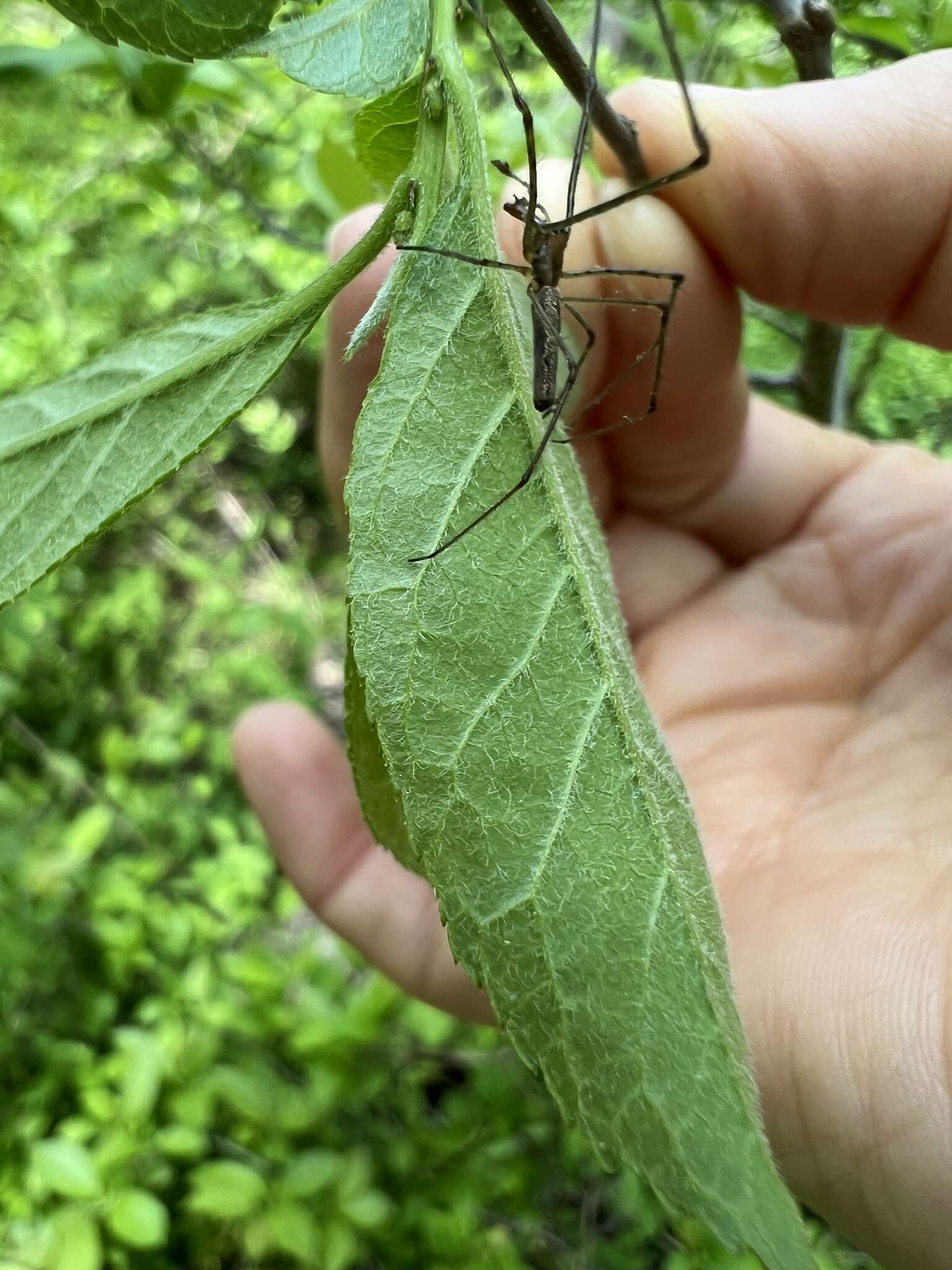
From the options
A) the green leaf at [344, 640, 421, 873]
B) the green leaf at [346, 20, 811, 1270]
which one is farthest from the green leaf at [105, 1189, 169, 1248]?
the green leaf at [346, 20, 811, 1270]

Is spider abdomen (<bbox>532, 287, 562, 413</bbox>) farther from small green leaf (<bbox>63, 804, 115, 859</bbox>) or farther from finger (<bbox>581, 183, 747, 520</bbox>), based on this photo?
small green leaf (<bbox>63, 804, 115, 859</bbox>)

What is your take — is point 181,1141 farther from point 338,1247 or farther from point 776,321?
point 776,321

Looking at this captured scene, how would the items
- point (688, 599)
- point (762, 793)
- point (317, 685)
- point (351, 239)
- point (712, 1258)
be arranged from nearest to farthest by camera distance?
point (351, 239)
point (762, 793)
point (712, 1258)
point (688, 599)
point (317, 685)

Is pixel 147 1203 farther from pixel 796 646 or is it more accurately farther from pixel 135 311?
pixel 135 311

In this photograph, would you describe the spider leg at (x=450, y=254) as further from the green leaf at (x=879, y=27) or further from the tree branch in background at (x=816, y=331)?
the green leaf at (x=879, y=27)

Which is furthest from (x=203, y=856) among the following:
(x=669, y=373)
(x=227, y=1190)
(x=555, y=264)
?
(x=555, y=264)

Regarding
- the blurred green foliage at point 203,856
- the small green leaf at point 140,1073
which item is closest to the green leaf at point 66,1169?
the blurred green foliage at point 203,856

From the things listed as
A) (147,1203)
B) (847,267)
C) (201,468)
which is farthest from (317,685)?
(847,267)
